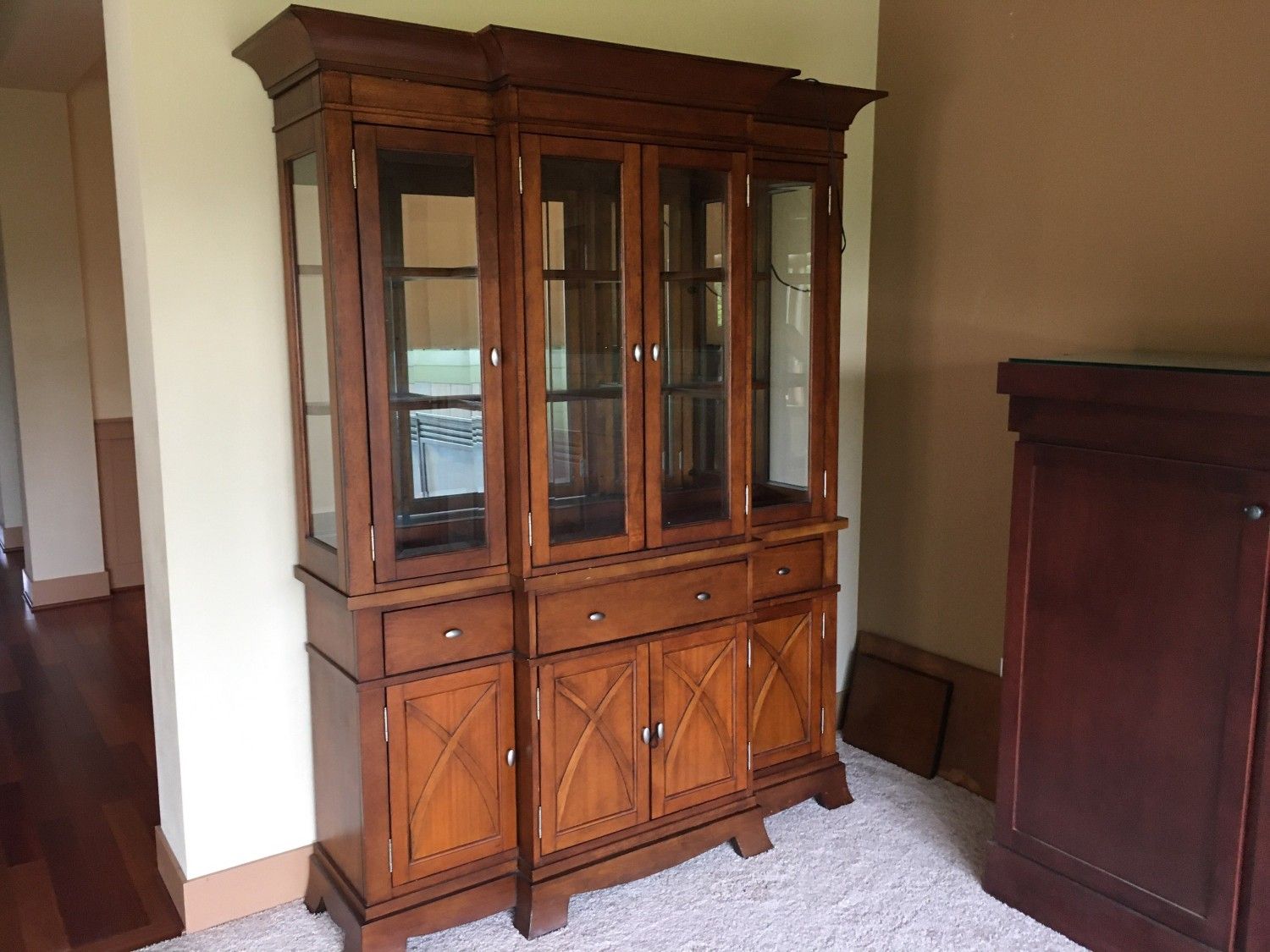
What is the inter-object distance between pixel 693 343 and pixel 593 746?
3.39ft

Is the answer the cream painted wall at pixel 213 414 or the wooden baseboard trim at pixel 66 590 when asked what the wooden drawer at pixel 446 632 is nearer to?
the cream painted wall at pixel 213 414

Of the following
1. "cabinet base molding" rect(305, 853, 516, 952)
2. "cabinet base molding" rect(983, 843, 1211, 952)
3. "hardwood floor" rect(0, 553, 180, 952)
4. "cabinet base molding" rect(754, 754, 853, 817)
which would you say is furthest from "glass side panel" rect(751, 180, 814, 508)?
"hardwood floor" rect(0, 553, 180, 952)

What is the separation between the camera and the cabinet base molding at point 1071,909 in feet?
7.47

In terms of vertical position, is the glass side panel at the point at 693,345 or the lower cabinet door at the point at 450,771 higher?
the glass side panel at the point at 693,345

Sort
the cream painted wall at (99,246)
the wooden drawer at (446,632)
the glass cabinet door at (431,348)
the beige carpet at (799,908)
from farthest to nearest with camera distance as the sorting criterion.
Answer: the cream painted wall at (99,246), the beige carpet at (799,908), the wooden drawer at (446,632), the glass cabinet door at (431,348)

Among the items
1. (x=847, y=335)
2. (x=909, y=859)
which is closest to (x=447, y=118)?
(x=847, y=335)

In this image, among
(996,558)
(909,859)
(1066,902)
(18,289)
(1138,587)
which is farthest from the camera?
(18,289)

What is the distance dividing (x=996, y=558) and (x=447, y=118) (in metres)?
2.02

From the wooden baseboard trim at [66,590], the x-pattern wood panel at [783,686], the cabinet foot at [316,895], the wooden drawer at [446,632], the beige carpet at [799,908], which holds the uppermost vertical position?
the wooden drawer at [446,632]

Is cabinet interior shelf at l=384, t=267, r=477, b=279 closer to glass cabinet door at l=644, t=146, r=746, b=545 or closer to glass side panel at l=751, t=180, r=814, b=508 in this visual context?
glass cabinet door at l=644, t=146, r=746, b=545

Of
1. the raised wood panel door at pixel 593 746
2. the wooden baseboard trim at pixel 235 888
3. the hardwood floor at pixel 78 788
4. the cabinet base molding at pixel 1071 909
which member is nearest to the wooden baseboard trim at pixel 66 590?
the hardwood floor at pixel 78 788

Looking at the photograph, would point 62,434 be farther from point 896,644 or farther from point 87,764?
point 896,644

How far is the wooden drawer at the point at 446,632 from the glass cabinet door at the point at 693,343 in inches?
16.7

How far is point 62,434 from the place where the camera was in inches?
206
